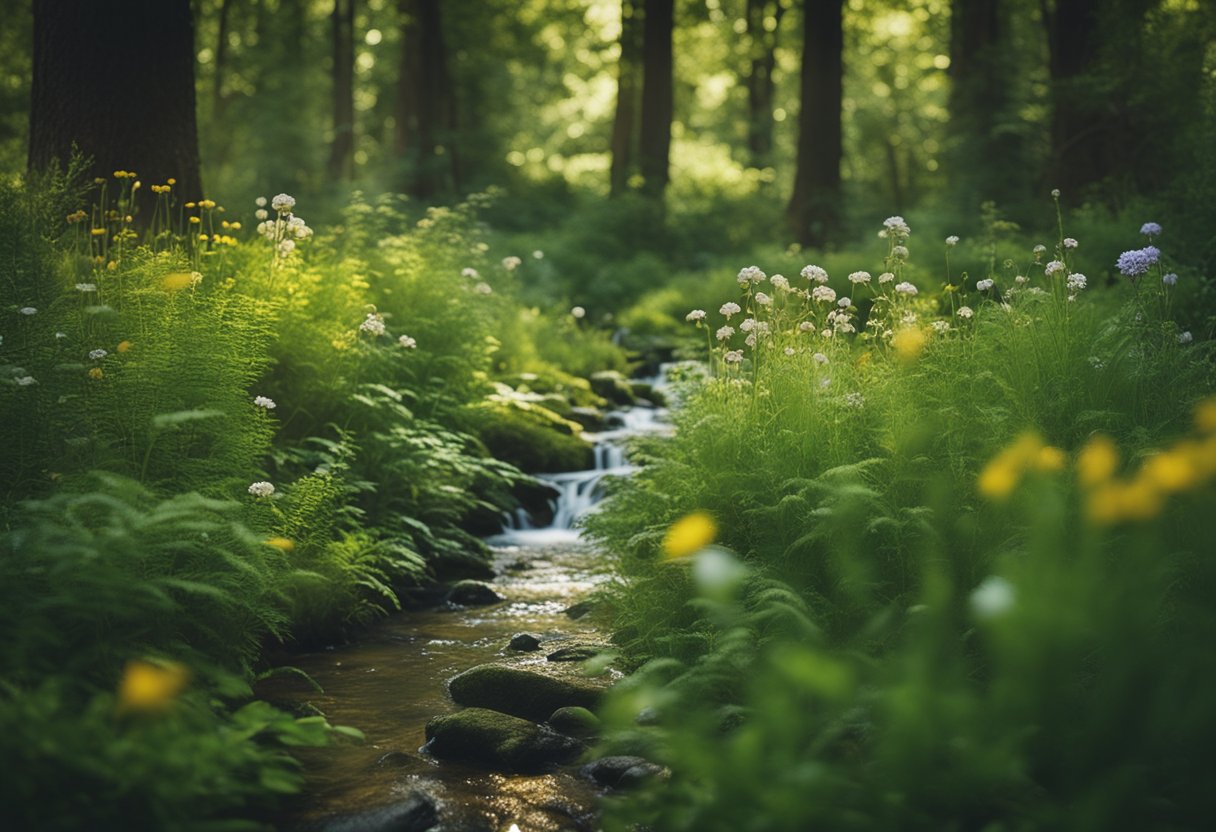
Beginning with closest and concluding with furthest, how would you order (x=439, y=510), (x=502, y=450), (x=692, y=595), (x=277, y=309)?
(x=692, y=595) → (x=277, y=309) → (x=439, y=510) → (x=502, y=450)

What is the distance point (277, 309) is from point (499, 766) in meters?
3.53

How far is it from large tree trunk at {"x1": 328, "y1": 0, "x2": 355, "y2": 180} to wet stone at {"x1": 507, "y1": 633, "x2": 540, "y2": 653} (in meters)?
26.0

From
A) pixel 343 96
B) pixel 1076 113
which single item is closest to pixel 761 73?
pixel 343 96

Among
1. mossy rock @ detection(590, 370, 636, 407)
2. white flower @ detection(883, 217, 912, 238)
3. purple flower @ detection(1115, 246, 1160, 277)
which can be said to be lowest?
mossy rock @ detection(590, 370, 636, 407)

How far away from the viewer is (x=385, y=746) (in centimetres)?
460

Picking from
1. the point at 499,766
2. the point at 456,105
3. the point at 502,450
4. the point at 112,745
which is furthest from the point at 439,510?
the point at 456,105

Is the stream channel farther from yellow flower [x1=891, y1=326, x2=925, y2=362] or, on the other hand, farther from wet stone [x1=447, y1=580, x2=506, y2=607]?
yellow flower [x1=891, y1=326, x2=925, y2=362]

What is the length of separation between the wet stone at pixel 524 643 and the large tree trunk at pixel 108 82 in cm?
479

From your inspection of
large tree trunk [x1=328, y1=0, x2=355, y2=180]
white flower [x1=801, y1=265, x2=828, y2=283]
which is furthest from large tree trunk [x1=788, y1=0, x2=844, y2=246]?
large tree trunk [x1=328, y1=0, x2=355, y2=180]

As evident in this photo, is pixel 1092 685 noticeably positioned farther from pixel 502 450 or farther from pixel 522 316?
pixel 522 316

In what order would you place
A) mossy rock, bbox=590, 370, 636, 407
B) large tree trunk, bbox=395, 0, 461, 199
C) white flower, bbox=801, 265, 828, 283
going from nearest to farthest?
white flower, bbox=801, 265, 828, 283 < mossy rock, bbox=590, 370, 636, 407 < large tree trunk, bbox=395, 0, 461, 199

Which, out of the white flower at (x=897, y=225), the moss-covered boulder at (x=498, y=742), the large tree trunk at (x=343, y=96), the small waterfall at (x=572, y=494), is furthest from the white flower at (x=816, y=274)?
the large tree trunk at (x=343, y=96)

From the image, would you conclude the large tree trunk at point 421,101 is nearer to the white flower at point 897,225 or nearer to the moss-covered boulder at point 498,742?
the white flower at point 897,225

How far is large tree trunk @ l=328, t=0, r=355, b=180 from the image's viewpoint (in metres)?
29.7
